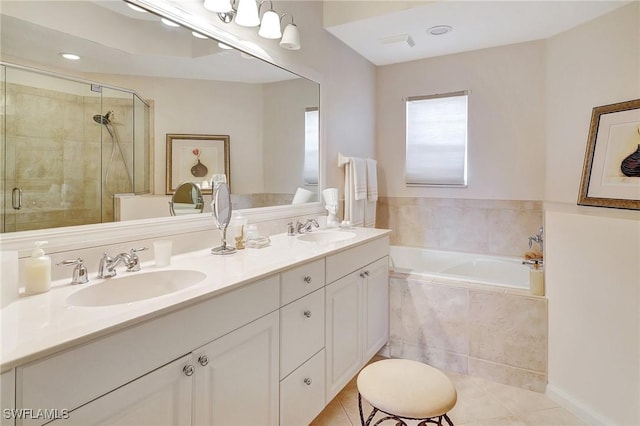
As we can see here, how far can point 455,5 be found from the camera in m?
2.29

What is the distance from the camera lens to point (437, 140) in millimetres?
3301

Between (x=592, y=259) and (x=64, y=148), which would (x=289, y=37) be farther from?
(x=592, y=259)

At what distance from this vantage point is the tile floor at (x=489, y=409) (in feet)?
6.13

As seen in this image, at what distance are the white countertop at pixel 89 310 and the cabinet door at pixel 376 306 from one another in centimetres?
78

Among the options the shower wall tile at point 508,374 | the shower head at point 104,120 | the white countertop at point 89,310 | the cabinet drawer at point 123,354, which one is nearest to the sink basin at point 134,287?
the white countertop at point 89,310

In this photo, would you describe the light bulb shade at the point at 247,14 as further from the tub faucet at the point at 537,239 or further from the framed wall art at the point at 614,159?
the tub faucet at the point at 537,239

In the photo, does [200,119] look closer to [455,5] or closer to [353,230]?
[353,230]

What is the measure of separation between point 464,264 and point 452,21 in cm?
196

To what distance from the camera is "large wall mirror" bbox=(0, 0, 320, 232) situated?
1.10 meters

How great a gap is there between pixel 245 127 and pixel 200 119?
0.32m

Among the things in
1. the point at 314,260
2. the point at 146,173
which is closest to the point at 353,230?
the point at 314,260

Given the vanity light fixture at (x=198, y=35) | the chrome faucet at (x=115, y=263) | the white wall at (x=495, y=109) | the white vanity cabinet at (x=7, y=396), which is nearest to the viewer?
the white vanity cabinet at (x=7, y=396)

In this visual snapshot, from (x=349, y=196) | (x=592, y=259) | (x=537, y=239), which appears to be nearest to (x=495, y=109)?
(x=537, y=239)

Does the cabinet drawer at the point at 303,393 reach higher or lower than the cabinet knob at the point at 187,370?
lower
